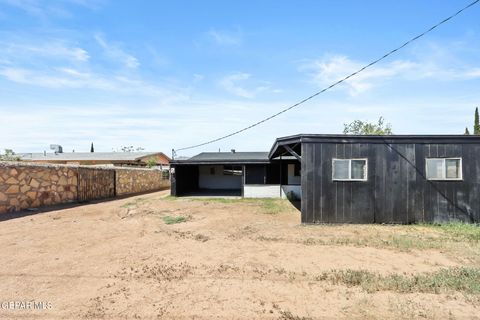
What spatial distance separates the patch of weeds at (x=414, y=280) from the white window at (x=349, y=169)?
5.38 meters

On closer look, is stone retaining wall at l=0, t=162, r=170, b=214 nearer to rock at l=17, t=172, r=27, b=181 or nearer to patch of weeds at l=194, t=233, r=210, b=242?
rock at l=17, t=172, r=27, b=181

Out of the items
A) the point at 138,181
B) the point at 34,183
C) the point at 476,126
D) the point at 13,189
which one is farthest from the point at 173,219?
the point at 476,126

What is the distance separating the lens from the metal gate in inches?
682

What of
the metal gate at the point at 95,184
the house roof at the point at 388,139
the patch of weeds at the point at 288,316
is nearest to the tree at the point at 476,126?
the house roof at the point at 388,139

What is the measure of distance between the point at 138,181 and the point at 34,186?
12.4m

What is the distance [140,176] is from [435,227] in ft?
74.5

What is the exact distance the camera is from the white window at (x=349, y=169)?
439 inches

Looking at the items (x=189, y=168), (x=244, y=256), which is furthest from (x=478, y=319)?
(x=189, y=168)

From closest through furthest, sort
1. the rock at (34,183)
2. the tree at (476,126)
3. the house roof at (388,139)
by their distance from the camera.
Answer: the house roof at (388,139)
the rock at (34,183)
the tree at (476,126)

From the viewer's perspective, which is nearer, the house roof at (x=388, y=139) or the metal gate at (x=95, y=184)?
the house roof at (x=388, y=139)

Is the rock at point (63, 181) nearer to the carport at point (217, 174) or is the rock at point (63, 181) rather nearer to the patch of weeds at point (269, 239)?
the carport at point (217, 174)

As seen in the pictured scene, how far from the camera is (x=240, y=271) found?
597 centimetres

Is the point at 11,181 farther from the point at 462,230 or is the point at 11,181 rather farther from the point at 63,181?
the point at 462,230

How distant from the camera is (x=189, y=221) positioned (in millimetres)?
11859
